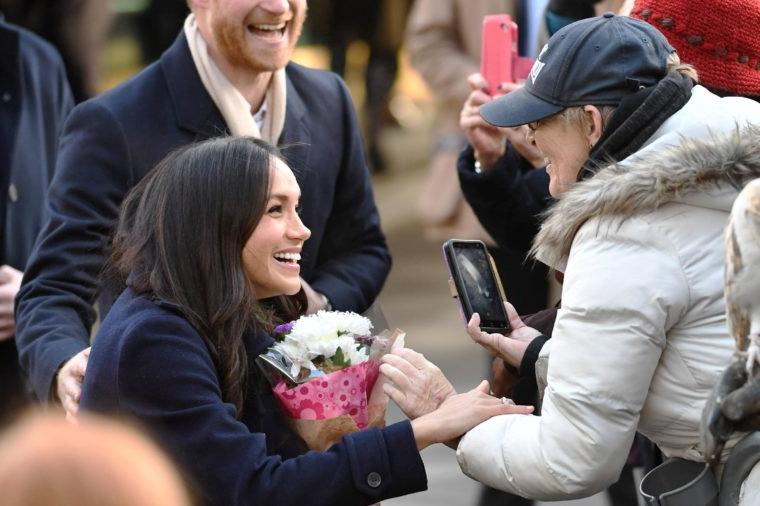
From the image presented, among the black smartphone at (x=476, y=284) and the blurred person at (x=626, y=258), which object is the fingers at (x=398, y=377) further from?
the black smartphone at (x=476, y=284)

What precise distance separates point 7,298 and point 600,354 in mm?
2324

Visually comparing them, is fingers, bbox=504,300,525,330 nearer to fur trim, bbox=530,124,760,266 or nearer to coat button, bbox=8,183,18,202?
fur trim, bbox=530,124,760,266

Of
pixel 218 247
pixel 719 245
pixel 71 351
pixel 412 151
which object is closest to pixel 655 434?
pixel 719 245

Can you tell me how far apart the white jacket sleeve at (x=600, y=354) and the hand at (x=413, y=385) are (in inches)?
11.4

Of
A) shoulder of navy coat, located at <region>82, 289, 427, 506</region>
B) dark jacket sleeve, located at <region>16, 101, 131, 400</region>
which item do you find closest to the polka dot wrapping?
shoulder of navy coat, located at <region>82, 289, 427, 506</region>

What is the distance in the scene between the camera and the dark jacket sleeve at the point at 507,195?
4469 mm

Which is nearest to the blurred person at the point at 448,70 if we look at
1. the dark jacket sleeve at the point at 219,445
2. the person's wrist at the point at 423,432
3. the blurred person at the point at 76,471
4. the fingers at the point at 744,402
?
the person's wrist at the point at 423,432

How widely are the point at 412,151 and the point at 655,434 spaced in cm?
1192

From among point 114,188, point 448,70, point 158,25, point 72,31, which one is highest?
point 114,188

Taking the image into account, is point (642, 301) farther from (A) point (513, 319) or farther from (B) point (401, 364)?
(A) point (513, 319)

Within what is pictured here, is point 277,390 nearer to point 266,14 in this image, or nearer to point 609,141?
point 609,141

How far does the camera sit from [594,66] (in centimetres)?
323

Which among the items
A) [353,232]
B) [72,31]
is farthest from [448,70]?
[72,31]

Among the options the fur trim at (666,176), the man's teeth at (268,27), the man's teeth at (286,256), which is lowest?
the man's teeth at (286,256)
